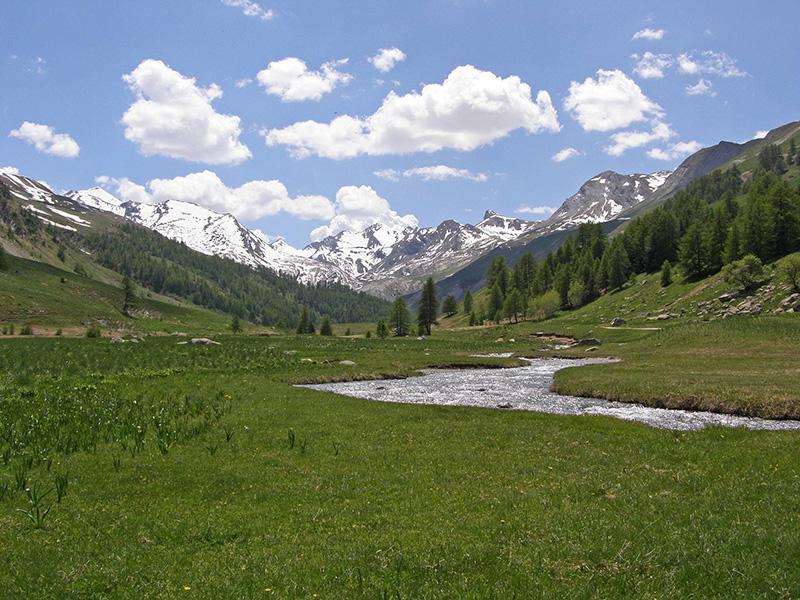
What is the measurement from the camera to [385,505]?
1636 cm

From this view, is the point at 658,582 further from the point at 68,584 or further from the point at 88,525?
the point at 88,525

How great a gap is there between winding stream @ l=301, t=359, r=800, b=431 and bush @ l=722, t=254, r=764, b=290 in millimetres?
58100

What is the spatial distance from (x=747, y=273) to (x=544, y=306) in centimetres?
6990

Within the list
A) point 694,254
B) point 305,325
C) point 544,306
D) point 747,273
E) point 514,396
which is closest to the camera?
point 514,396

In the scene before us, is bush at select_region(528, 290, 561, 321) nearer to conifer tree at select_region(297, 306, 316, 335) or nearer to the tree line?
the tree line

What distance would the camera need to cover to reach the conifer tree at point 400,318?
552ft

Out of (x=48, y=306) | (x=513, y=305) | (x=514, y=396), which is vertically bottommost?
(x=514, y=396)

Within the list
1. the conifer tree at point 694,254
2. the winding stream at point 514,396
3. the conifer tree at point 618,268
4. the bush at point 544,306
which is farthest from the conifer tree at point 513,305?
the winding stream at point 514,396

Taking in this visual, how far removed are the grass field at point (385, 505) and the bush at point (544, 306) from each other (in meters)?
139

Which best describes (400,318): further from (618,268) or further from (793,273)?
(793,273)

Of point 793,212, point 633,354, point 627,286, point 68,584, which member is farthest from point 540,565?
point 627,286

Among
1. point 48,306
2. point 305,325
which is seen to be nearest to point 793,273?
point 305,325

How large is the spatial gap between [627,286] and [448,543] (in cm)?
16080

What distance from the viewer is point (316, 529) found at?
14.6m
